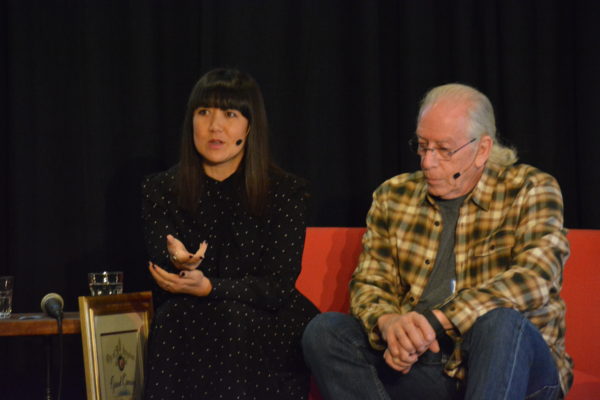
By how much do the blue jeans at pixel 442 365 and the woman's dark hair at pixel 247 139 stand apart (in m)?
0.58

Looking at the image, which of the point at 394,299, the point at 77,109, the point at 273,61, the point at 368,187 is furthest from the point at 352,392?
the point at 77,109

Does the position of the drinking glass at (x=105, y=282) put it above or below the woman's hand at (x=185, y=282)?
below

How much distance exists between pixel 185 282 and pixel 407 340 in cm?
68

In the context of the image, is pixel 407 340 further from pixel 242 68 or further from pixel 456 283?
pixel 242 68

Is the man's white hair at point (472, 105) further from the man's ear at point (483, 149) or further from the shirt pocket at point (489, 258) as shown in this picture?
the shirt pocket at point (489, 258)

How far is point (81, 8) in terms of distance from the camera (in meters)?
3.37

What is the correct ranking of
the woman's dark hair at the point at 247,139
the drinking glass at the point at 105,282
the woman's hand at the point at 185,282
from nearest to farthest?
1. the woman's hand at the point at 185,282
2. the woman's dark hair at the point at 247,139
3. the drinking glass at the point at 105,282

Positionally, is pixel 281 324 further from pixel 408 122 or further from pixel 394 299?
pixel 408 122

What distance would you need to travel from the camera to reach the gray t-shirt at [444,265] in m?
2.31

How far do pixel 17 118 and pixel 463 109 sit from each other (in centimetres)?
194

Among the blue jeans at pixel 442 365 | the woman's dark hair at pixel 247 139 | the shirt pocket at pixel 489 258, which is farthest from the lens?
the woman's dark hair at pixel 247 139

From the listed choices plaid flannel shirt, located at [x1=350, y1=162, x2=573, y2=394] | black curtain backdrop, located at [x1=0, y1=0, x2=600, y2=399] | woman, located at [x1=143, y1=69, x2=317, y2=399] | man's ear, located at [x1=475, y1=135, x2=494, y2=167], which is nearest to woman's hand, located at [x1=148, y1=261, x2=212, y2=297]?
woman, located at [x1=143, y1=69, x2=317, y2=399]

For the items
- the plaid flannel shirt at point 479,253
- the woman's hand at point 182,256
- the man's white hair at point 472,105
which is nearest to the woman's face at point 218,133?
the woman's hand at point 182,256

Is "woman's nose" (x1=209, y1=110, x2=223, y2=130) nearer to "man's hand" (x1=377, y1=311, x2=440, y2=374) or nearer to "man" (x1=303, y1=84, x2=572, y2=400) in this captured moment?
"man" (x1=303, y1=84, x2=572, y2=400)
